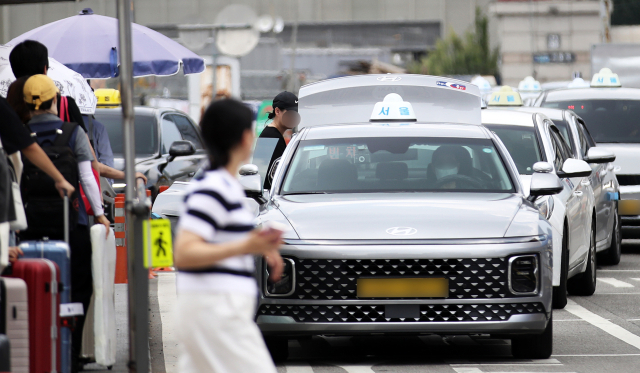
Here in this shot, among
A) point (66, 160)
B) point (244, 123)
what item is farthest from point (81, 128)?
point (244, 123)

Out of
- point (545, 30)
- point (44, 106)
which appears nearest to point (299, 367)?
point (44, 106)

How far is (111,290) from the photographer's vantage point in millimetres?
6848

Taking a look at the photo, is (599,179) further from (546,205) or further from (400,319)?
(400,319)

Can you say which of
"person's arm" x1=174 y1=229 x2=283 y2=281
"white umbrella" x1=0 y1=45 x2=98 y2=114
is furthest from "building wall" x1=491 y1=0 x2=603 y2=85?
"person's arm" x1=174 y1=229 x2=283 y2=281

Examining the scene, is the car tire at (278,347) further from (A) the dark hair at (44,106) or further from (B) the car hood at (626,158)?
(B) the car hood at (626,158)

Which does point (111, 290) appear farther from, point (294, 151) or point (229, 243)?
point (229, 243)

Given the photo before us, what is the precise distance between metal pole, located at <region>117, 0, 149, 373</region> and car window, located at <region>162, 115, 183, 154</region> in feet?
33.6

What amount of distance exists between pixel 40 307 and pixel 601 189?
7.66 meters

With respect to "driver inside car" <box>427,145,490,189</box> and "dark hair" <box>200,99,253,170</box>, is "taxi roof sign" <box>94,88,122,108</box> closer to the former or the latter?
"driver inside car" <box>427,145,490,189</box>

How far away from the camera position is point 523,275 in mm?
7078

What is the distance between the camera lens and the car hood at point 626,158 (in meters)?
14.6

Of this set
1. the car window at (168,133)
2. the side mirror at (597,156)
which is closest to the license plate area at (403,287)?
the side mirror at (597,156)

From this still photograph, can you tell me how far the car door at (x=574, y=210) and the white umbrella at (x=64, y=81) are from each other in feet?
12.6

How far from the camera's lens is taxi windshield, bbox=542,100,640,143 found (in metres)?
15.1
